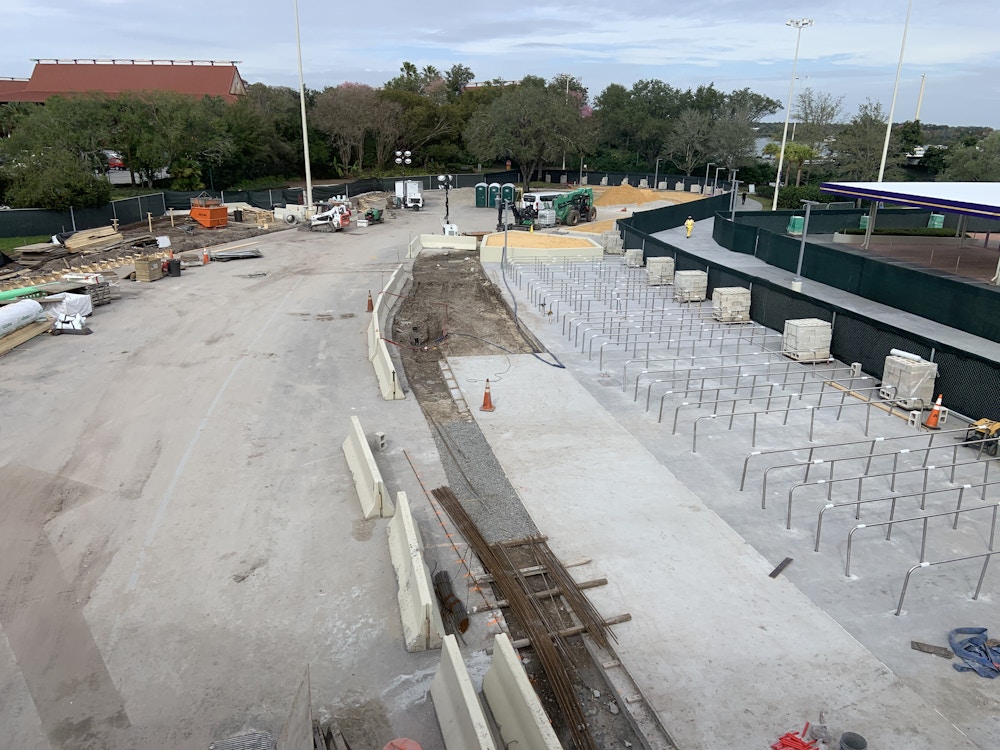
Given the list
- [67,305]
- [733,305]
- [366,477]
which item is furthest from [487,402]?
[67,305]

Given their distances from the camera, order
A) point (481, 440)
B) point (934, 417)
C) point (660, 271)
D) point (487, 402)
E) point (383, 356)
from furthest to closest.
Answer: point (660, 271) < point (383, 356) < point (487, 402) < point (934, 417) < point (481, 440)

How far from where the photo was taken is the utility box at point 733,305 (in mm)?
21953

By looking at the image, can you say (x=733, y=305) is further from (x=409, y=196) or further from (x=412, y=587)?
(x=409, y=196)

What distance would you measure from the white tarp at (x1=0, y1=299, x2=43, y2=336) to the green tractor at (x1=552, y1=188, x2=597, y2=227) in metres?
30.8

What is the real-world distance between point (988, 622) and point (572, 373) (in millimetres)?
10256

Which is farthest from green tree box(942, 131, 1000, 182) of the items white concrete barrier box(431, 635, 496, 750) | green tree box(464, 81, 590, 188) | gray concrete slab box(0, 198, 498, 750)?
white concrete barrier box(431, 635, 496, 750)

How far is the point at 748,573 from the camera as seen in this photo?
9.38 meters

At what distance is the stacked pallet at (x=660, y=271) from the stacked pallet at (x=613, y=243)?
660 centimetres

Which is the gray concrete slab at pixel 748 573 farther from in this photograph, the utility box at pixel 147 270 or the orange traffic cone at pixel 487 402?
the utility box at pixel 147 270

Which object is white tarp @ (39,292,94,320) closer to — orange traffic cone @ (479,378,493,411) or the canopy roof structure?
orange traffic cone @ (479,378,493,411)

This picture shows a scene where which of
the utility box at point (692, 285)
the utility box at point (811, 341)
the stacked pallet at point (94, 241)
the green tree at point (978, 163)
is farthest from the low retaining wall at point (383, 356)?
the green tree at point (978, 163)

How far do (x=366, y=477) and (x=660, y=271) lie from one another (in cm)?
1888

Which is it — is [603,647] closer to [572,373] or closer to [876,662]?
[876,662]

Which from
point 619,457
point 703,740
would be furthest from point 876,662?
point 619,457
